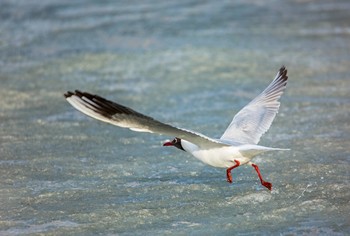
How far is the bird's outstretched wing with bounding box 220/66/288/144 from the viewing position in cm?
634

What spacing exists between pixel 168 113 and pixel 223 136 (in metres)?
2.32

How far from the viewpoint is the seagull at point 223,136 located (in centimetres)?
497

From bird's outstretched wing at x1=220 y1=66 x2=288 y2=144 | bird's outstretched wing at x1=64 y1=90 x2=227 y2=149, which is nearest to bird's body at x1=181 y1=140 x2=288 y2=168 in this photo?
bird's outstretched wing at x1=220 y1=66 x2=288 y2=144

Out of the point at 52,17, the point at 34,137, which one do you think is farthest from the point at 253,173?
the point at 52,17

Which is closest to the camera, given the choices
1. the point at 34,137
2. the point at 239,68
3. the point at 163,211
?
the point at 163,211

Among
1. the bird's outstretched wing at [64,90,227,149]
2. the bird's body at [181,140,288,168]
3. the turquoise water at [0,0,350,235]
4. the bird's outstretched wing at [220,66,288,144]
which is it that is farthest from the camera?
the bird's outstretched wing at [220,66,288,144]

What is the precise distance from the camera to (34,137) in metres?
7.82

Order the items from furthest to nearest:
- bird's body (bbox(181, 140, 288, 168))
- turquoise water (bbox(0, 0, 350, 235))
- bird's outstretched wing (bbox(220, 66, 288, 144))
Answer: bird's outstretched wing (bbox(220, 66, 288, 144))
bird's body (bbox(181, 140, 288, 168))
turquoise water (bbox(0, 0, 350, 235))

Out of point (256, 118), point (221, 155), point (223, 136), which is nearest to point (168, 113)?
point (256, 118)

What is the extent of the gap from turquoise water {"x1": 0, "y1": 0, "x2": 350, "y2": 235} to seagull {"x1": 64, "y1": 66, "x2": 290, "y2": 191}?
1.02ft

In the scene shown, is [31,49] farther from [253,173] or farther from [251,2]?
[253,173]

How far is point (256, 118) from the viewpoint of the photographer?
6.59 m

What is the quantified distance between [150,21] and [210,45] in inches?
89.2

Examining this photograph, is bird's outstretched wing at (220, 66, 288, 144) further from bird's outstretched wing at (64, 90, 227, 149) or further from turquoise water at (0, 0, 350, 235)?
bird's outstretched wing at (64, 90, 227, 149)
